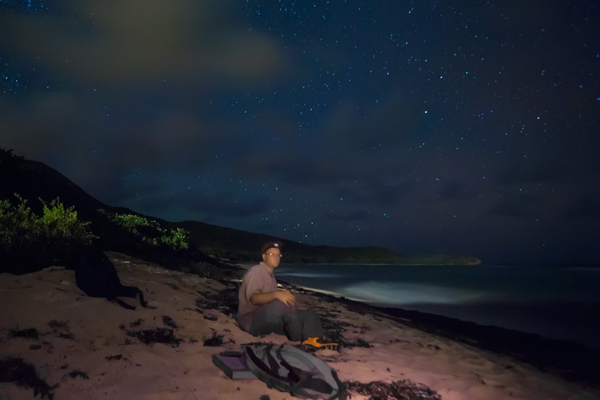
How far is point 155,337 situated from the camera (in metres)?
5.01

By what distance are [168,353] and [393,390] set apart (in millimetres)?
2736

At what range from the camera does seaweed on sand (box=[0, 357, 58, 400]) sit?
3.22 meters

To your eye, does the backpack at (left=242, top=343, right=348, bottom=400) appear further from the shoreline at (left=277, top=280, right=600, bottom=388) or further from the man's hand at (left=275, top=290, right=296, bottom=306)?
the shoreline at (left=277, top=280, right=600, bottom=388)

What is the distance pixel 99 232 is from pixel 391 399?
12.8m

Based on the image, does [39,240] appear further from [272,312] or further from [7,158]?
[7,158]

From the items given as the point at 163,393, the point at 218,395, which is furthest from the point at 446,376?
the point at 163,393

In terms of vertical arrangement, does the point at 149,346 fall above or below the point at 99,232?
below

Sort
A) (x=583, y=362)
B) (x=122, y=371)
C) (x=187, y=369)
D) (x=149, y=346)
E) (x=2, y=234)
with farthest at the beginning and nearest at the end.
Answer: (x=583, y=362)
(x=2, y=234)
(x=149, y=346)
(x=187, y=369)
(x=122, y=371)

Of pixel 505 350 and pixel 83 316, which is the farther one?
pixel 505 350

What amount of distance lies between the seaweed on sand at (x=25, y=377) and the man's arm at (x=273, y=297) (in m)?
2.61

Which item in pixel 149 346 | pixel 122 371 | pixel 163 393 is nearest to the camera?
pixel 163 393

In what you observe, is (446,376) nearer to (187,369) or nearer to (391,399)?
(391,399)

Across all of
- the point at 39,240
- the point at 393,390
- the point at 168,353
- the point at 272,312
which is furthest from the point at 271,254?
the point at 39,240

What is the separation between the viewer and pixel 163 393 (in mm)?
3500
